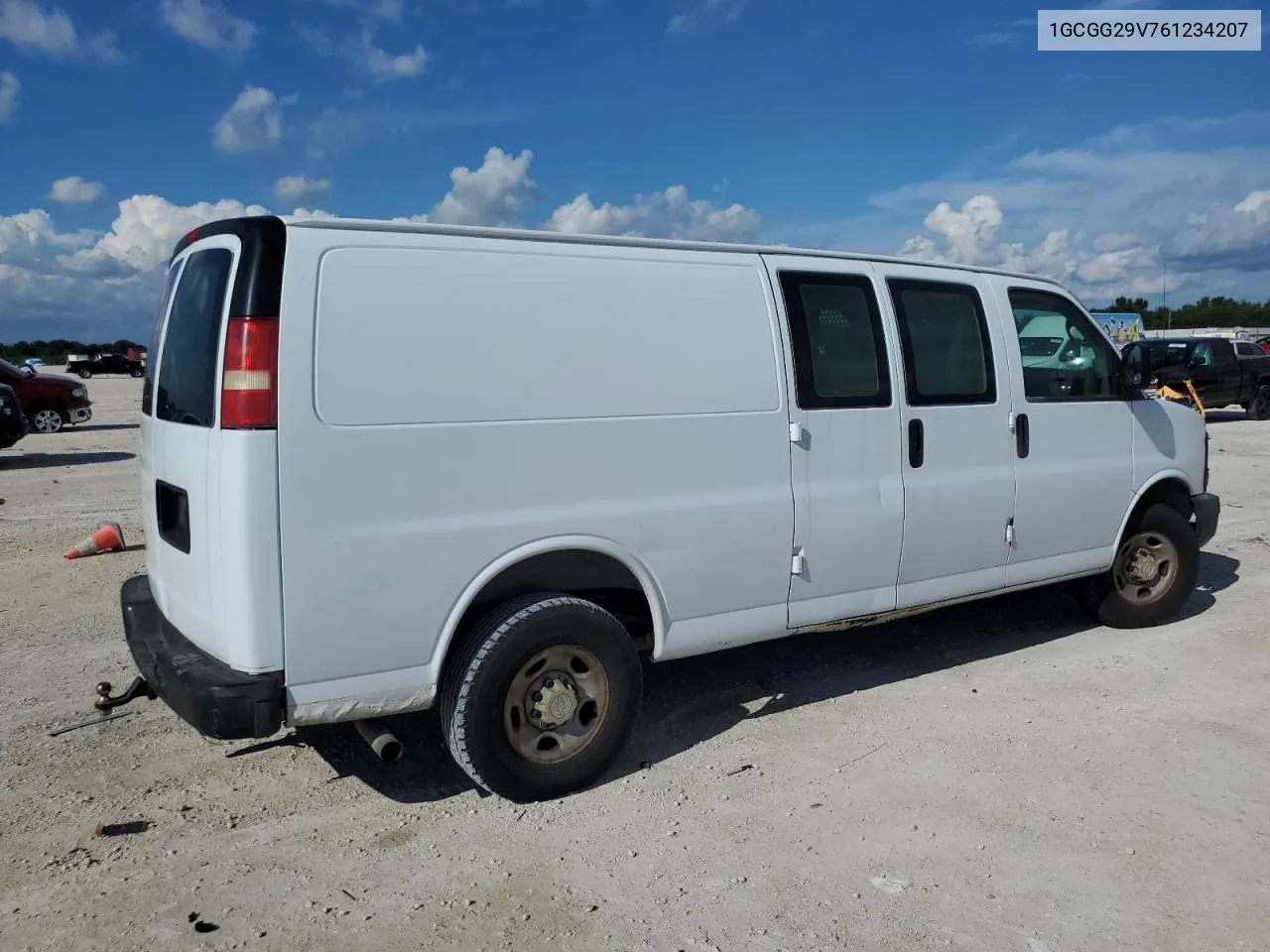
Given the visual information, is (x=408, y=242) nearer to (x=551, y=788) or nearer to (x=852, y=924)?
(x=551, y=788)

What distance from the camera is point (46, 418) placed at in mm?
19484

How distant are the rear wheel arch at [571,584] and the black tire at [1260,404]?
21625 millimetres

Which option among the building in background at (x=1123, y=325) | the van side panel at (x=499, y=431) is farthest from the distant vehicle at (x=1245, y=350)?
the van side panel at (x=499, y=431)

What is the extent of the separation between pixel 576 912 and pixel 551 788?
782 mm

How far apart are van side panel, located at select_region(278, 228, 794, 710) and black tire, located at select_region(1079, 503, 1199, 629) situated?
2811mm

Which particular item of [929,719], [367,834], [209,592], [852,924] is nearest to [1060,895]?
[852,924]

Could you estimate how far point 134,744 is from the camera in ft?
15.0

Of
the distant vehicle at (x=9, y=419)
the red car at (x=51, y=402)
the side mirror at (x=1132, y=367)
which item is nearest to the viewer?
the side mirror at (x=1132, y=367)

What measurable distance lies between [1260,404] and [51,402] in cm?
2463

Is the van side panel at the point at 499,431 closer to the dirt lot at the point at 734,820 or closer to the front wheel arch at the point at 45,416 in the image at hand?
the dirt lot at the point at 734,820

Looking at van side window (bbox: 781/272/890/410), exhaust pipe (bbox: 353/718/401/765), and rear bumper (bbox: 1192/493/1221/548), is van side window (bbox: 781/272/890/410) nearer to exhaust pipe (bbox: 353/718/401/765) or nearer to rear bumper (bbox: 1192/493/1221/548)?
exhaust pipe (bbox: 353/718/401/765)

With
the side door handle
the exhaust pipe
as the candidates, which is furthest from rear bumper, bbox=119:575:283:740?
the side door handle

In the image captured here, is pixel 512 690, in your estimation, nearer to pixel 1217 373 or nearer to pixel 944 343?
pixel 944 343

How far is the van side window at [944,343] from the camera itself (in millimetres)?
5043
